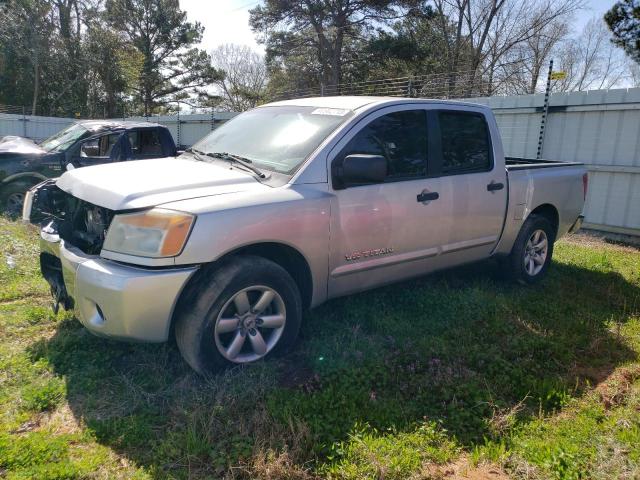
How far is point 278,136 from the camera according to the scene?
156 inches

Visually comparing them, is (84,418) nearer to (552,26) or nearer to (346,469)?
(346,469)

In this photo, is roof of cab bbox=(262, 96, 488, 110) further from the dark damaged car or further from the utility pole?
the utility pole

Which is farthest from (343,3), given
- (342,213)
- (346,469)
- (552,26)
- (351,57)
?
(346,469)

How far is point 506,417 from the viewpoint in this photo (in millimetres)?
3029

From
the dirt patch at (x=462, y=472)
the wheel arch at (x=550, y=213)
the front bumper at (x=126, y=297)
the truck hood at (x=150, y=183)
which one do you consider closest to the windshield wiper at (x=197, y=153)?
the truck hood at (x=150, y=183)

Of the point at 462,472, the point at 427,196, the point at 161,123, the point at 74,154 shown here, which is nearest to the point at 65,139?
the point at 74,154

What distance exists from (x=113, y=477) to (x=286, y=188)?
1.93 m

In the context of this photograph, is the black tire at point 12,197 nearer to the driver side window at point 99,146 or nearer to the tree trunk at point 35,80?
the driver side window at point 99,146

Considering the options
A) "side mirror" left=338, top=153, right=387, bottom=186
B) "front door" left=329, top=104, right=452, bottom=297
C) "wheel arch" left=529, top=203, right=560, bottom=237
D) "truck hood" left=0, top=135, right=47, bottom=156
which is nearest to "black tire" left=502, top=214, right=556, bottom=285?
"wheel arch" left=529, top=203, right=560, bottom=237

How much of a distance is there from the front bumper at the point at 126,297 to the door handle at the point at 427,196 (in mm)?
1951

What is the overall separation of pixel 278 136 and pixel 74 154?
211 inches

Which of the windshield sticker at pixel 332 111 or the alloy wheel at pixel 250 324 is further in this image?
the windshield sticker at pixel 332 111

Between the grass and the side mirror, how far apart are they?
3.95 ft

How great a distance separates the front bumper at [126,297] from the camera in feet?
9.47
